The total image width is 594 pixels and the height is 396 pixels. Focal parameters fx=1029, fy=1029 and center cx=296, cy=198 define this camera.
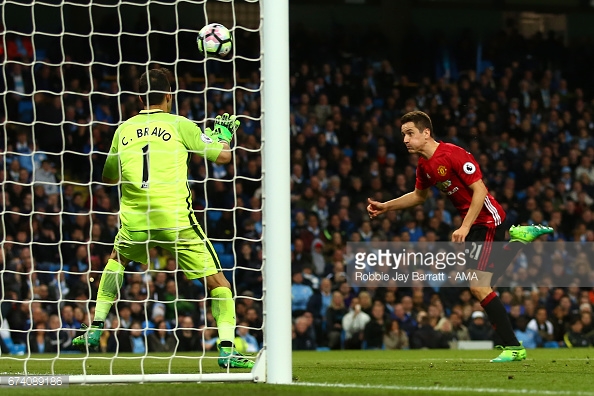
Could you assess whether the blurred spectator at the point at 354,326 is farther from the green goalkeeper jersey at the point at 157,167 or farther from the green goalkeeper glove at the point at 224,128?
the green goalkeeper glove at the point at 224,128

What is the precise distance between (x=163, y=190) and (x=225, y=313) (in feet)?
3.09

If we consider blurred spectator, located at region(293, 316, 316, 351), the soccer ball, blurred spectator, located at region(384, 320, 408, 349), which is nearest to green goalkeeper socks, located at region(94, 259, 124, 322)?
the soccer ball

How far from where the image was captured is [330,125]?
17453 millimetres

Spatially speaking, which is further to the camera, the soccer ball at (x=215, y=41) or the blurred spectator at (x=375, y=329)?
the blurred spectator at (x=375, y=329)

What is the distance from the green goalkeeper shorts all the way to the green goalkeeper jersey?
0.17 feet

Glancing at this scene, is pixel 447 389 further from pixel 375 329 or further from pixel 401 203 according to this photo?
pixel 375 329

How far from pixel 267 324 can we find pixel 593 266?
36.7ft

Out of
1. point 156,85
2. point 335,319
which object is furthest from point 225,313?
point 335,319

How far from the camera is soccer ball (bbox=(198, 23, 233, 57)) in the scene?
739 centimetres

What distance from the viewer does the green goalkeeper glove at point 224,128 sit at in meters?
6.85

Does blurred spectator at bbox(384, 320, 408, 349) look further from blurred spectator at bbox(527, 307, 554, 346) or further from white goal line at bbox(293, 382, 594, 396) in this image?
white goal line at bbox(293, 382, 594, 396)

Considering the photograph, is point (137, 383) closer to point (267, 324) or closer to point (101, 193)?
point (267, 324)

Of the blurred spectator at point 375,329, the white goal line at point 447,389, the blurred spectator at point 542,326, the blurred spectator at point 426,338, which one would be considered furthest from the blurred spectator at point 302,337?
the white goal line at point 447,389

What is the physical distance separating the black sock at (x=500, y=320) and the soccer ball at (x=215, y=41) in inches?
113
